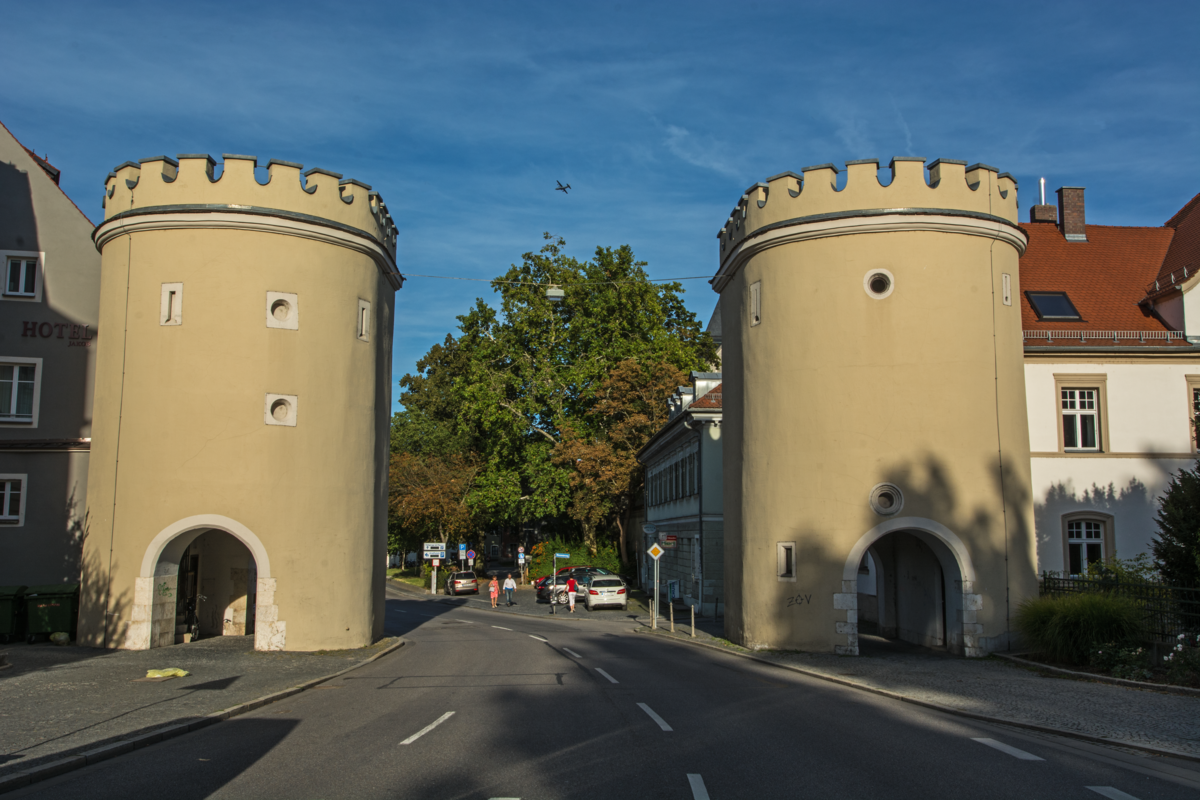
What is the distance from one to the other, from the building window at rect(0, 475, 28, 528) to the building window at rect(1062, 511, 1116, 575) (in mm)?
25032

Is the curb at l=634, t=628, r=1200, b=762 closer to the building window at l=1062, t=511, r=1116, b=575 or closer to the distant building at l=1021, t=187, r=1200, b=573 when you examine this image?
the building window at l=1062, t=511, r=1116, b=575

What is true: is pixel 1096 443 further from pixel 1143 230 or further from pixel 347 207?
pixel 347 207

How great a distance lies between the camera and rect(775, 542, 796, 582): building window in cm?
1891

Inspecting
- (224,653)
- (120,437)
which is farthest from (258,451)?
(224,653)

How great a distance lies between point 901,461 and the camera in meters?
18.4

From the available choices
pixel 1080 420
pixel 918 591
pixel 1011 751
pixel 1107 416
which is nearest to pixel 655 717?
pixel 1011 751

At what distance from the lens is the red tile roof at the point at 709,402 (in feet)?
104

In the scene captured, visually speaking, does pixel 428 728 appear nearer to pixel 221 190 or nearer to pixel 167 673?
pixel 167 673

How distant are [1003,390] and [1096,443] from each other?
629 centimetres

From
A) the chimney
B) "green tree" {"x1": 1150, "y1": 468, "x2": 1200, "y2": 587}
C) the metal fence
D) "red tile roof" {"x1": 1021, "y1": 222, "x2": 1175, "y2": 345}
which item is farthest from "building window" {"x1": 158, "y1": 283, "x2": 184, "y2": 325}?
the chimney

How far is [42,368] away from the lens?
22641 mm

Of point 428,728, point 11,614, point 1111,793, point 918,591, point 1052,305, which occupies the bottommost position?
A: point 428,728

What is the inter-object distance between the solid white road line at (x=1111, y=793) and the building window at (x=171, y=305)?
17.3 metres

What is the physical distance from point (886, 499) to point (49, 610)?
1691cm
